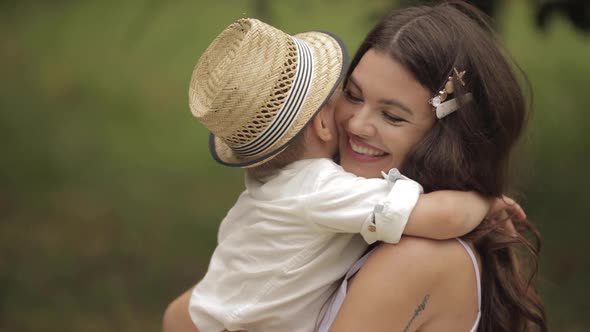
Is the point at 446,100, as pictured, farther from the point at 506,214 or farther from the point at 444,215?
the point at 506,214

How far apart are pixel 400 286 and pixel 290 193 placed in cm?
39

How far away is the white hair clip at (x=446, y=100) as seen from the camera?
96.6 inches

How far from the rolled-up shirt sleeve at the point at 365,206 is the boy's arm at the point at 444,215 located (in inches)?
1.3

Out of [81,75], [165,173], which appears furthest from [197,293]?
[81,75]

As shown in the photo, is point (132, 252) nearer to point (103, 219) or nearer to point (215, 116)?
point (103, 219)

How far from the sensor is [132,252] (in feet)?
21.6

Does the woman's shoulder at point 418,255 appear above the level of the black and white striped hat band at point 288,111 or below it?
below

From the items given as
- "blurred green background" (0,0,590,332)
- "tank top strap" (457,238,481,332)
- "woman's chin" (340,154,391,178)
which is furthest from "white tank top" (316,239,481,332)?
"blurred green background" (0,0,590,332)

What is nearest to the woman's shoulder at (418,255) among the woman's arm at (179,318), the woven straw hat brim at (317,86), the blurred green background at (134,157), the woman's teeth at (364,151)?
the woman's teeth at (364,151)

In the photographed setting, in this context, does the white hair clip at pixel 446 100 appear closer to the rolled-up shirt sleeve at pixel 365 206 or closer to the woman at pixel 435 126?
the woman at pixel 435 126

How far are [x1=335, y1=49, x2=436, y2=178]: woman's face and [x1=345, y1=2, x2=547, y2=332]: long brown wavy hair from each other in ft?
0.10

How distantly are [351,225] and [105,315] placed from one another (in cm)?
380

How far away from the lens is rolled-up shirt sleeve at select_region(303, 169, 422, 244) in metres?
2.27

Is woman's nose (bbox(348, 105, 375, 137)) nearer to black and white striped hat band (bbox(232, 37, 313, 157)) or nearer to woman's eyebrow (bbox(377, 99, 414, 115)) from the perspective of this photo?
woman's eyebrow (bbox(377, 99, 414, 115))
